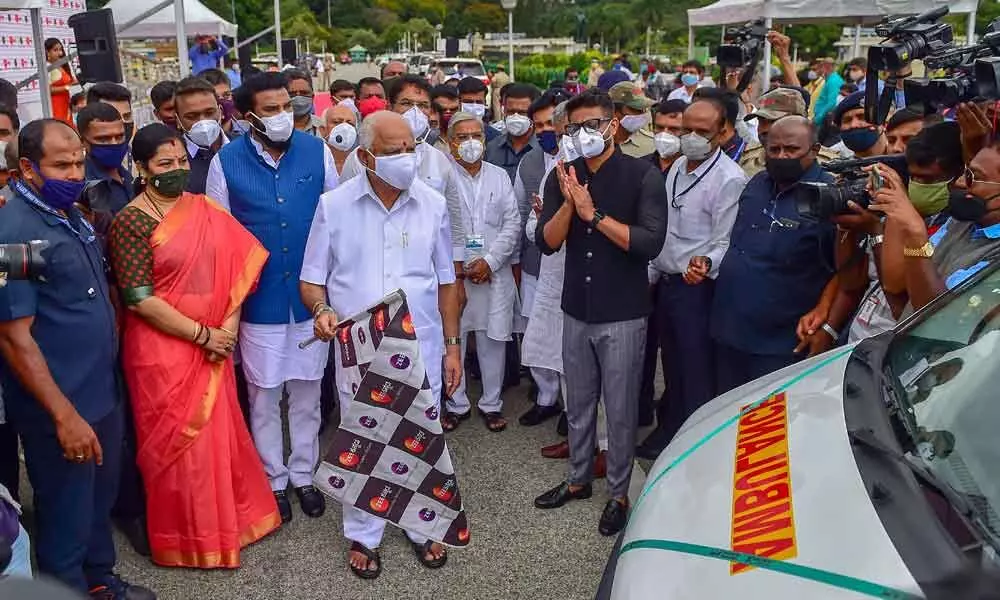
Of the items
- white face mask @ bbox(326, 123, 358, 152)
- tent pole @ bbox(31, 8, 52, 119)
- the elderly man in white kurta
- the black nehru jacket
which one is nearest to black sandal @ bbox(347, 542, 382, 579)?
the black nehru jacket

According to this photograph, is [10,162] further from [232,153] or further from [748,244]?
[748,244]

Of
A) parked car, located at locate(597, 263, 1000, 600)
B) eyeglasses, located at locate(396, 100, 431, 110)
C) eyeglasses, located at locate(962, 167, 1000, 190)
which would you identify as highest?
eyeglasses, located at locate(396, 100, 431, 110)

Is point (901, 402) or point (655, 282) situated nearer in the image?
point (901, 402)

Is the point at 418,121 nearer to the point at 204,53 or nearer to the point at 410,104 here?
the point at 410,104

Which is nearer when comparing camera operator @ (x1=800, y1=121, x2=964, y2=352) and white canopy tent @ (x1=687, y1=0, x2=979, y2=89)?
camera operator @ (x1=800, y1=121, x2=964, y2=352)

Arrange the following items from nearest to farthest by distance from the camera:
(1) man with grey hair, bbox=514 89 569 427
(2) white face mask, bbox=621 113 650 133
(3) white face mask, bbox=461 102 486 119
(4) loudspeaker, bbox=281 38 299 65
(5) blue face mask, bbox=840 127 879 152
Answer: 1. (5) blue face mask, bbox=840 127 879 152
2. (1) man with grey hair, bbox=514 89 569 427
3. (2) white face mask, bbox=621 113 650 133
4. (3) white face mask, bbox=461 102 486 119
5. (4) loudspeaker, bbox=281 38 299 65

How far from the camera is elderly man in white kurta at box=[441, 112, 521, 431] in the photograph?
17.0 ft

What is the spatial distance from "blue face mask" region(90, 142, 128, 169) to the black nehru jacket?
207cm

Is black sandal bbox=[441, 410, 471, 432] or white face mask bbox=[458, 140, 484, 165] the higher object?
white face mask bbox=[458, 140, 484, 165]

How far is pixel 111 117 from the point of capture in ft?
13.8

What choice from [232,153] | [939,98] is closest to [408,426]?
[232,153]

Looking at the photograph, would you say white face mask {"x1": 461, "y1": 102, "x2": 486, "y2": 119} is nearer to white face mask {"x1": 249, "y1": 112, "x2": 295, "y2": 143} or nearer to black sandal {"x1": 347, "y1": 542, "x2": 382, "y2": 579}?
white face mask {"x1": 249, "y1": 112, "x2": 295, "y2": 143}

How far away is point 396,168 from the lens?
12.1 feet

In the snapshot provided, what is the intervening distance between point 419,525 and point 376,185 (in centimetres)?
151
